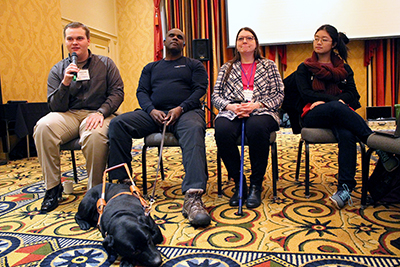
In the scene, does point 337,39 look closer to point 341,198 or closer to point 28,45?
point 341,198

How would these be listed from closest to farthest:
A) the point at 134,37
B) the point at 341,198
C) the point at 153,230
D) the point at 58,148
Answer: the point at 153,230 → the point at 341,198 → the point at 58,148 → the point at 134,37

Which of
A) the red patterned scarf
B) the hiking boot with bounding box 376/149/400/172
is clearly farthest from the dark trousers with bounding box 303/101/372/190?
Result: the red patterned scarf

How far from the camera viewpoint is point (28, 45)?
3887mm

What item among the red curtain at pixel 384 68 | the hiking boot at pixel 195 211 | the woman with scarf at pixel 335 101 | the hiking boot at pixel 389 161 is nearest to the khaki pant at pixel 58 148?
the hiking boot at pixel 195 211

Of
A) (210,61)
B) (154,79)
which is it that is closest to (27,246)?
(154,79)

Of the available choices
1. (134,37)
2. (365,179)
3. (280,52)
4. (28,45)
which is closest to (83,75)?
(365,179)

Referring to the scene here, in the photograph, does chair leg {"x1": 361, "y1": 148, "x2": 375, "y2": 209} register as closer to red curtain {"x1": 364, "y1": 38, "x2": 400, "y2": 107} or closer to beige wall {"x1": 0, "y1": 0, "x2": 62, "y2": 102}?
beige wall {"x1": 0, "y1": 0, "x2": 62, "y2": 102}

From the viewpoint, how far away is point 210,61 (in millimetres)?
5645

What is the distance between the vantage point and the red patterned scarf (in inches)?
79.1

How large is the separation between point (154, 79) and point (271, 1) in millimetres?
3832

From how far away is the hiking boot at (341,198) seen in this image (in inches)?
65.5

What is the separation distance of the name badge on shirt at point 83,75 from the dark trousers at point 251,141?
95 cm

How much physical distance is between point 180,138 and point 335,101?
A: 98 cm

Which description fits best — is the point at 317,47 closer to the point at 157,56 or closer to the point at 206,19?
the point at 206,19
